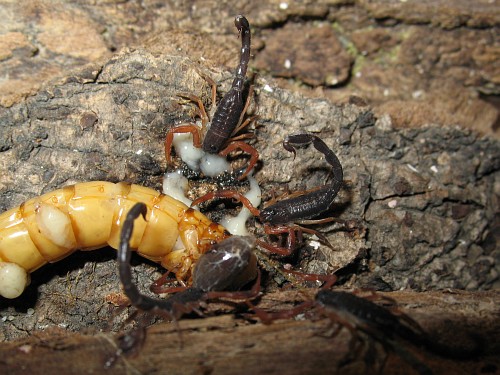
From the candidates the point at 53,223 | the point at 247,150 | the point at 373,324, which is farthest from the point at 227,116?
the point at 373,324

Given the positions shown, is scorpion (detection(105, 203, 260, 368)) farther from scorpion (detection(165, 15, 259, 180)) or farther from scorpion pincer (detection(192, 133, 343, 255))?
scorpion (detection(165, 15, 259, 180))

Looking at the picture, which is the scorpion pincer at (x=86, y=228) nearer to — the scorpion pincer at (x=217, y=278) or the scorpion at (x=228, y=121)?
the scorpion pincer at (x=217, y=278)

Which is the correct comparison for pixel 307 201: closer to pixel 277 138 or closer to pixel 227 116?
pixel 277 138

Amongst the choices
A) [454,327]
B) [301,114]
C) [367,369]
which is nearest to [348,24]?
[301,114]

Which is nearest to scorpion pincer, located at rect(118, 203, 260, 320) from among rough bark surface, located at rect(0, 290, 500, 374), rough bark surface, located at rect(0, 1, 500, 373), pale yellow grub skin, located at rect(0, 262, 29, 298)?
rough bark surface, located at rect(0, 1, 500, 373)

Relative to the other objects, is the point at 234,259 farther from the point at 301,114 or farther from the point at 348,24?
the point at 348,24
